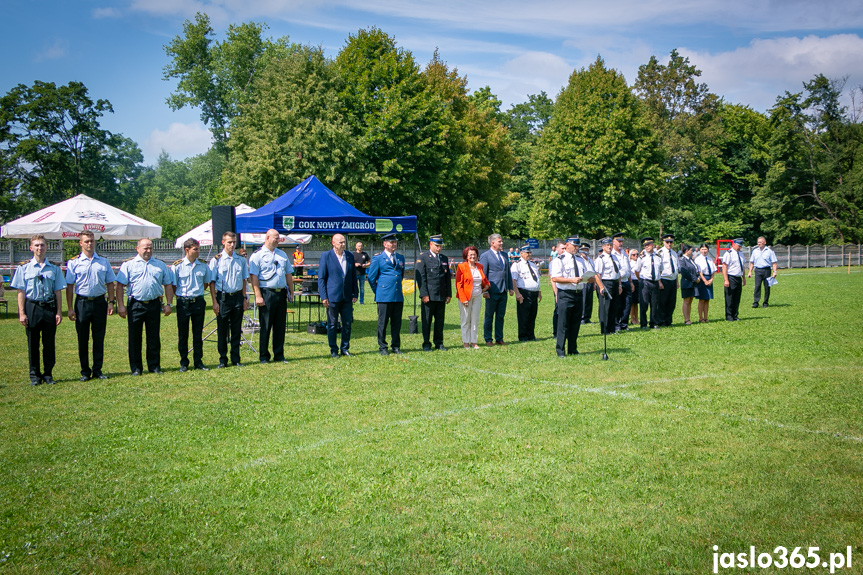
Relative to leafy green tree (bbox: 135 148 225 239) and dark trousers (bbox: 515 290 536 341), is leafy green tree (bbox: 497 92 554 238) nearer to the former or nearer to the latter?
leafy green tree (bbox: 135 148 225 239)

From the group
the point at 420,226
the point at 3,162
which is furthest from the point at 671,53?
the point at 3,162

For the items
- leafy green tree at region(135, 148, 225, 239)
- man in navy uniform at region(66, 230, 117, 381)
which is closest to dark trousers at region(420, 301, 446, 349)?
man in navy uniform at region(66, 230, 117, 381)

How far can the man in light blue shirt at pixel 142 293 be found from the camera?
9.68 meters

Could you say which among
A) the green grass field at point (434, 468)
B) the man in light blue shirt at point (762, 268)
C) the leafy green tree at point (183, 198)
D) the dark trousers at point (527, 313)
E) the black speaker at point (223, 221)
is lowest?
the green grass field at point (434, 468)

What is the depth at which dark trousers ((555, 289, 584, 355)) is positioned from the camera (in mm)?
10892

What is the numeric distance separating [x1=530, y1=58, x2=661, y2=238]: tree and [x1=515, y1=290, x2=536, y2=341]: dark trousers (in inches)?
1407

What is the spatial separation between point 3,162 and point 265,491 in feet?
176

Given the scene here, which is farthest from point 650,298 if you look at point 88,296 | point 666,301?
point 88,296

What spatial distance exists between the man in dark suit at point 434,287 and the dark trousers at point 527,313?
6.41 feet

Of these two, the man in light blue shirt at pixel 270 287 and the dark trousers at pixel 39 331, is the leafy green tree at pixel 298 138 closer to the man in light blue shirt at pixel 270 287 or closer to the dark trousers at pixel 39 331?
the man in light blue shirt at pixel 270 287

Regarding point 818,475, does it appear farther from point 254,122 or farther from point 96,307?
point 254,122

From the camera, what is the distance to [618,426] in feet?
21.5

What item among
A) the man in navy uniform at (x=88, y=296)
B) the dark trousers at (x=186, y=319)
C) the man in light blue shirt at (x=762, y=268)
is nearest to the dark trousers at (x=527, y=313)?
the dark trousers at (x=186, y=319)

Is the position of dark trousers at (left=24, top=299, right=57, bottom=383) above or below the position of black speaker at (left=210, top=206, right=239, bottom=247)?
below
